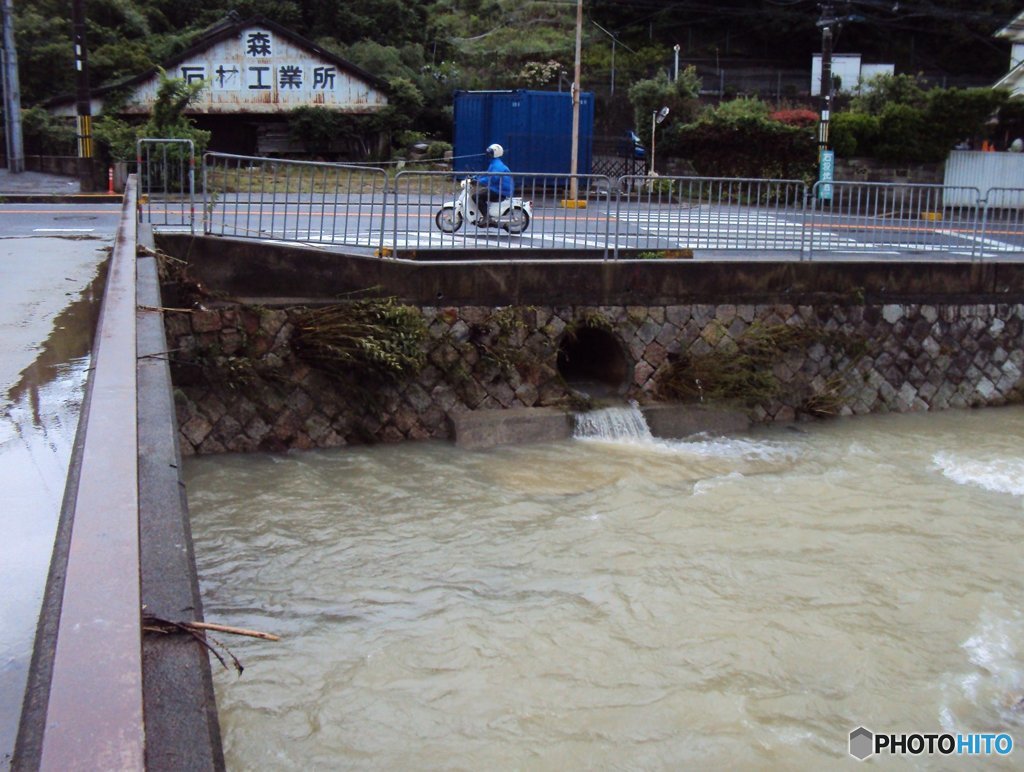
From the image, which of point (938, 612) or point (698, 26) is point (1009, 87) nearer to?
point (698, 26)

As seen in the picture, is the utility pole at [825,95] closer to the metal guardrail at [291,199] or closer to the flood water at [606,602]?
the metal guardrail at [291,199]

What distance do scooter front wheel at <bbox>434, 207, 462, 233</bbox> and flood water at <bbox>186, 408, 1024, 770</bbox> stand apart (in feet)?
9.01

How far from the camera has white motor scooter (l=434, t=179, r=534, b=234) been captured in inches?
473

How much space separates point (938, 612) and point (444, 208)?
739cm

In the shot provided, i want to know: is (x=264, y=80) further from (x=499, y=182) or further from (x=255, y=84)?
(x=499, y=182)

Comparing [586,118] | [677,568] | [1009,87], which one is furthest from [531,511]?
[1009,87]

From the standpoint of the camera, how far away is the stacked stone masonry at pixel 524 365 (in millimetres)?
9953

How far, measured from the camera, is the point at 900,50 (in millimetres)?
47156

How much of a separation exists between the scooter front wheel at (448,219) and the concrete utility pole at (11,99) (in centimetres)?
2011

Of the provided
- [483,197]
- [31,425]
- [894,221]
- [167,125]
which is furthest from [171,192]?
[167,125]

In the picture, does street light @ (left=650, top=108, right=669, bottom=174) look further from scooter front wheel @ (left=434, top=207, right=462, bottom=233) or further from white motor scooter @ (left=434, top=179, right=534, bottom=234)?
scooter front wheel @ (left=434, top=207, right=462, bottom=233)

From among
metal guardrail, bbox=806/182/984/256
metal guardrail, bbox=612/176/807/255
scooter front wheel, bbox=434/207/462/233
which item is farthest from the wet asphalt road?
metal guardrail, bbox=806/182/984/256

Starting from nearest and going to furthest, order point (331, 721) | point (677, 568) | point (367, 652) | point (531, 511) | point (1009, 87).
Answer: point (331, 721)
point (367, 652)
point (677, 568)
point (531, 511)
point (1009, 87)

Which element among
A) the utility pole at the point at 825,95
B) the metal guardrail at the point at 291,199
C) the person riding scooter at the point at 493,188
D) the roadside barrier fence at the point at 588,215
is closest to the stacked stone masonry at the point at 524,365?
the roadside barrier fence at the point at 588,215
